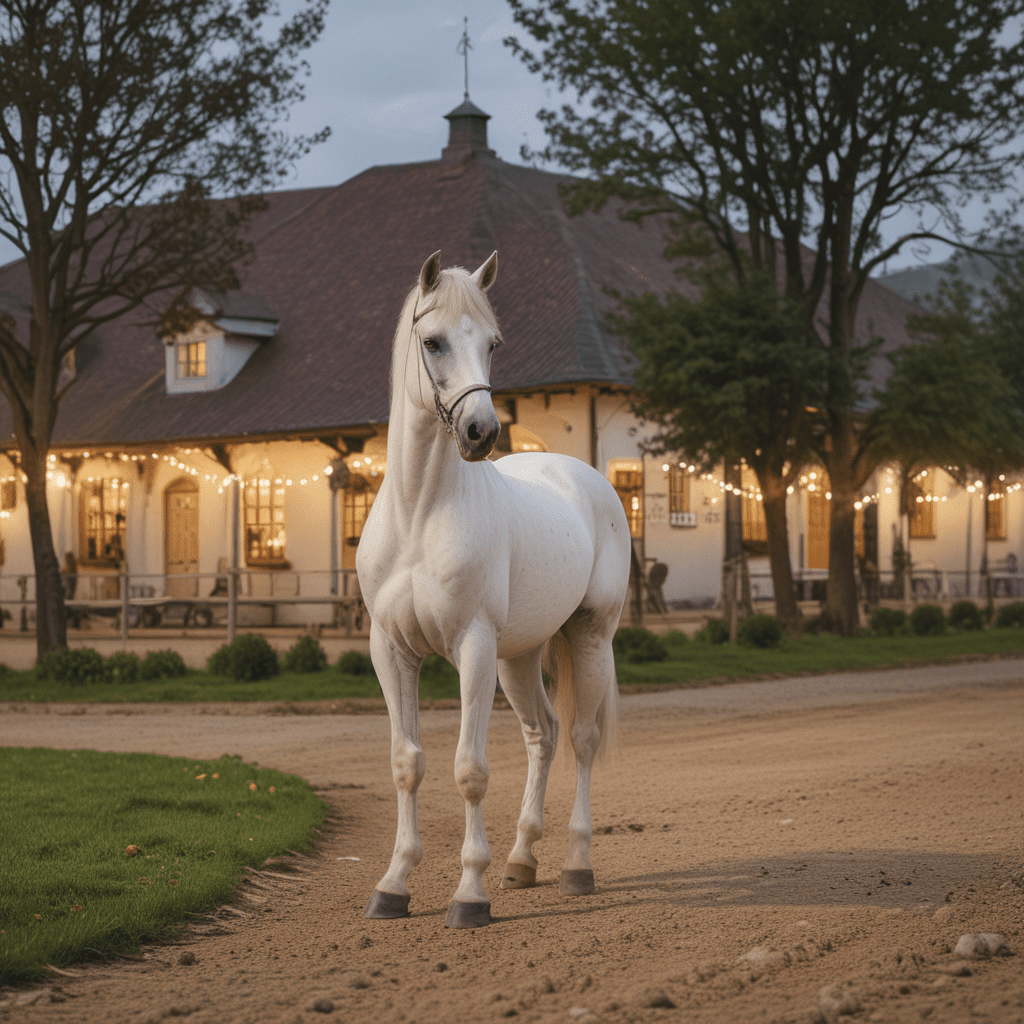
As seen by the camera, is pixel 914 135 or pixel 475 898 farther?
pixel 914 135

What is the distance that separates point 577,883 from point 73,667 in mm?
11126

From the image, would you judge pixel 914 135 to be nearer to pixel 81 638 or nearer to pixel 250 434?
pixel 250 434

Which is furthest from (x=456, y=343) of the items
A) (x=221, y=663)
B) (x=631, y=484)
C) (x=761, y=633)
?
(x=631, y=484)

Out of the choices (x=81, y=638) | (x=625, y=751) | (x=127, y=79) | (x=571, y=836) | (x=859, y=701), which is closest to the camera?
(x=571, y=836)

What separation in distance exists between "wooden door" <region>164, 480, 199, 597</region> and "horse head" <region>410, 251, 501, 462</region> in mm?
24087

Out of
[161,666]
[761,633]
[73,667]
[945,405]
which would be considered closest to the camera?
[73,667]

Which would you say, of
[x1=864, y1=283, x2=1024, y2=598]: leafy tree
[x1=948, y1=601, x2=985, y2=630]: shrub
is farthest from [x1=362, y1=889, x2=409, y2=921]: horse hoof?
[x1=948, y1=601, x2=985, y2=630]: shrub

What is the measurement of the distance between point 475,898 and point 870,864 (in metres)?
1.91

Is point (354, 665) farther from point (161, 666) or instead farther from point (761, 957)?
point (761, 957)

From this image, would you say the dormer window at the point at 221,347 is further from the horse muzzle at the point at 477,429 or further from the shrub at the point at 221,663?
the horse muzzle at the point at 477,429

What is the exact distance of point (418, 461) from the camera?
5.00 metres

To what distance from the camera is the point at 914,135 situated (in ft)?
67.5

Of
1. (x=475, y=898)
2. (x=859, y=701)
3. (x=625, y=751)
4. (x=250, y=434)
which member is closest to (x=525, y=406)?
(x=250, y=434)

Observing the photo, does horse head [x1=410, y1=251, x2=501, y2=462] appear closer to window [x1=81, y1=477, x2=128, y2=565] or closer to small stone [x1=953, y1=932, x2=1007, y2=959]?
small stone [x1=953, y1=932, x2=1007, y2=959]
